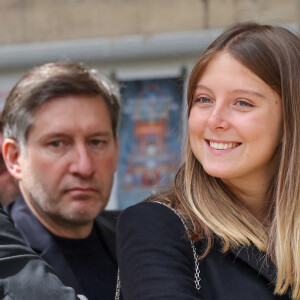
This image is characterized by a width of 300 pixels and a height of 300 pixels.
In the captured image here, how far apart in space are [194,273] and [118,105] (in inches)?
62.8

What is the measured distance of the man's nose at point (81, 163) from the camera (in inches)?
114

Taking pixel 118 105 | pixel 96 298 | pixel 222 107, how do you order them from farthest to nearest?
pixel 118 105, pixel 96 298, pixel 222 107

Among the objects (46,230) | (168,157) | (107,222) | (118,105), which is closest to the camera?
(46,230)

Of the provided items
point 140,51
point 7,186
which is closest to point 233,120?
point 7,186

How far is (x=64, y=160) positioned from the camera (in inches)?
114

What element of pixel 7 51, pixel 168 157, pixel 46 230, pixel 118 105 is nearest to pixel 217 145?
pixel 46 230

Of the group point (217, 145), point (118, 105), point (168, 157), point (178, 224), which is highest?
point (217, 145)

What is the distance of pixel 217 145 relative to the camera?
1879 millimetres

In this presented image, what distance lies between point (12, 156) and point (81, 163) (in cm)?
33

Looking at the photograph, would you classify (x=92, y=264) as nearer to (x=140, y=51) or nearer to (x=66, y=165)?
(x=66, y=165)

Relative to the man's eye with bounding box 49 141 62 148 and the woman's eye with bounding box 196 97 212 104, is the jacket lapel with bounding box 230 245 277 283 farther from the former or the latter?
the man's eye with bounding box 49 141 62 148

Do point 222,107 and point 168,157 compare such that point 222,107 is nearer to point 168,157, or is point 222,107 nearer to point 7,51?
point 168,157

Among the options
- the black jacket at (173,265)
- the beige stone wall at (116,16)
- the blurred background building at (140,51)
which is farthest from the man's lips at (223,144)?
the beige stone wall at (116,16)

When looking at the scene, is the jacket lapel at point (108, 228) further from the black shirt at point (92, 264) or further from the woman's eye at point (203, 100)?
the woman's eye at point (203, 100)
